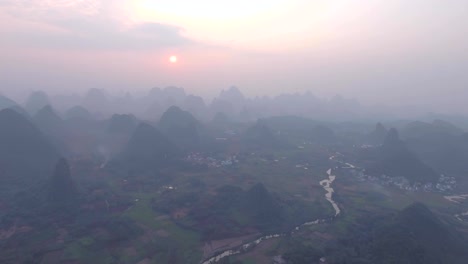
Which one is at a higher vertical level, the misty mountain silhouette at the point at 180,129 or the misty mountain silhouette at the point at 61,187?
the misty mountain silhouette at the point at 180,129

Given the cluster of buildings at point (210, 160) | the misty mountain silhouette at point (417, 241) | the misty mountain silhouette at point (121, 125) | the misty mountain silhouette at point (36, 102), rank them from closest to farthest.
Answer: the misty mountain silhouette at point (417, 241), the cluster of buildings at point (210, 160), the misty mountain silhouette at point (121, 125), the misty mountain silhouette at point (36, 102)

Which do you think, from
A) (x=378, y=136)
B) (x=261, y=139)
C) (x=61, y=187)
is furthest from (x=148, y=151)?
(x=378, y=136)

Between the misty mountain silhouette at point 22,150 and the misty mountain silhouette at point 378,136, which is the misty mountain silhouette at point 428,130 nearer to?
the misty mountain silhouette at point 378,136

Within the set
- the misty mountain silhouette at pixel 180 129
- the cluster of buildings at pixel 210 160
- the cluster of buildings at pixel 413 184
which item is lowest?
the cluster of buildings at pixel 413 184

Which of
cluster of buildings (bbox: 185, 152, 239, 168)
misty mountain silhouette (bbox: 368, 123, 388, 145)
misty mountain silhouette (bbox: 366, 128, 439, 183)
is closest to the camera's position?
misty mountain silhouette (bbox: 366, 128, 439, 183)

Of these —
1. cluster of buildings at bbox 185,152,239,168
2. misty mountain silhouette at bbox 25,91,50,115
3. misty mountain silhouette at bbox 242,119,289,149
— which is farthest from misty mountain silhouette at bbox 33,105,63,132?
misty mountain silhouette at bbox 242,119,289,149

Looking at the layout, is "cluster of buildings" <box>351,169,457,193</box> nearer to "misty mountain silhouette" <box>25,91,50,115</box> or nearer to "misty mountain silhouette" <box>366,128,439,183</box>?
"misty mountain silhouette" <box>366,128,439,183</box>

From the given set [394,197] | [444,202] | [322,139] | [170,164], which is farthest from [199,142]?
[444,202]

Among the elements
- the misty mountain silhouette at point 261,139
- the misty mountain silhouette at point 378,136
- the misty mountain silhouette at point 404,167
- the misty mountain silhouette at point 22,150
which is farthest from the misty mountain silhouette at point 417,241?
the misty mountain silhouette at point 378,136

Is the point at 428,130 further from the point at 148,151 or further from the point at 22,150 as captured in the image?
the point at 22,150

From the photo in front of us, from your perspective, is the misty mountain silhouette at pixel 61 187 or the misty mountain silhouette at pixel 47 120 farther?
the misty mountain silhouette at pixel 47 120

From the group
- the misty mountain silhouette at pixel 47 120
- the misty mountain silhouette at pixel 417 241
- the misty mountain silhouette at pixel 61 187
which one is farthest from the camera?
the misty mountain silhouette at pixel 47 120
